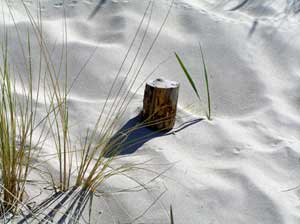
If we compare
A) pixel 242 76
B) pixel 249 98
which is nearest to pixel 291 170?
pixel 249 98

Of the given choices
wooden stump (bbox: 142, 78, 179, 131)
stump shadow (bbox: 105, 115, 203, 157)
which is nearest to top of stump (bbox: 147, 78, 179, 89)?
wooden stump (bbox: 142, 78, 179, 131)

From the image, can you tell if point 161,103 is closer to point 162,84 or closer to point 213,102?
point 162,84

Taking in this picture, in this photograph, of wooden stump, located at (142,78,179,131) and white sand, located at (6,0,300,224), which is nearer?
white sand, located at (6,0,300,224)

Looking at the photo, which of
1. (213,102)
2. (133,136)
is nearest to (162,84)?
(133,136)

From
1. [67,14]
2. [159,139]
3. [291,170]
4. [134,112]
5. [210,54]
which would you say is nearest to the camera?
[291,170]

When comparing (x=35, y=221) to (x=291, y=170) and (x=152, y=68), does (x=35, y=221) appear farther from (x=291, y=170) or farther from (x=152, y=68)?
(x=152, y=68)

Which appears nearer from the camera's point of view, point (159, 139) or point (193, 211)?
point (193, 211)

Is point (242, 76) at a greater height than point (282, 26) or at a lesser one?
lesser

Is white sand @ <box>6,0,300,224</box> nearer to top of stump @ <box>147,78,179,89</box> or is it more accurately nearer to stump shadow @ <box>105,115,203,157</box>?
stump shadow @ <box>105,115,203,157</box>
